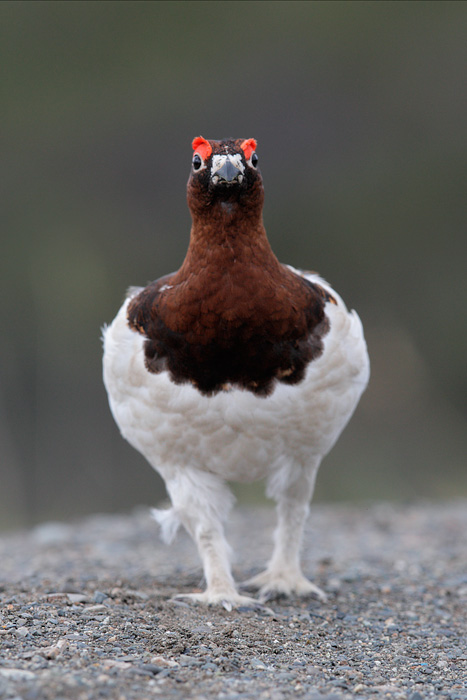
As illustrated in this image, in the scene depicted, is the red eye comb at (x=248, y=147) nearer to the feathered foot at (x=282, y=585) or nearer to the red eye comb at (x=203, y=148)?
the red eye comb at (x=203, y=148)

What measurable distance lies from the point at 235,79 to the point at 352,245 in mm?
2350

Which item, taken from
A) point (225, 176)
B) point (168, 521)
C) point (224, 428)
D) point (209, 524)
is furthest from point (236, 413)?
point (225, 176)

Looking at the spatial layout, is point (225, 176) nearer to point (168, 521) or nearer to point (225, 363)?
point (225, 363)

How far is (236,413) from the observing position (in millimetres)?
3926

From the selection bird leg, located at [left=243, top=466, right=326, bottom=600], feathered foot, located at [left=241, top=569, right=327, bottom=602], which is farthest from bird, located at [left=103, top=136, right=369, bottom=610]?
feathered foot, located at [left=241, top=569, right=327, bottom=602]

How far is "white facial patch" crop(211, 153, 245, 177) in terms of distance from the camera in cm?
376

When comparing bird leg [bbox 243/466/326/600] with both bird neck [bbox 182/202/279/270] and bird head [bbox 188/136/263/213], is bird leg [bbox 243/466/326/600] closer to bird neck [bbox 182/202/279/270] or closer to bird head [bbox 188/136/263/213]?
bird neck [bbox 182/202/279/270]

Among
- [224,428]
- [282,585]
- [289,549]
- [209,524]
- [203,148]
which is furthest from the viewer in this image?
[289,549]

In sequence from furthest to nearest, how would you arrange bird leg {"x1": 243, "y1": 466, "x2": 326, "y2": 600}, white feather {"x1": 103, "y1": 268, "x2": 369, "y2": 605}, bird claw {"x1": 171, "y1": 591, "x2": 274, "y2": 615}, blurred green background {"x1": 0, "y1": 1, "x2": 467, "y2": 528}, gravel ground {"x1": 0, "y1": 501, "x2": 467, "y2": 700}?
blurred green background {"x1": 0, "y1": 1, "x2": 467, "y2": 528}, bird leg {"x1": 243, "y1": 466, "x2": 326, "y2": 600}, bird claw {"x1": 171, "y1": 591, "x2": 274, "y2": 615}, white feather {"x1": 103, "y1": 268, "x2": 369, "y2": 605}, gravel ground {"x1": 0, "y1": 501, "x2": 467, "y2": 700}

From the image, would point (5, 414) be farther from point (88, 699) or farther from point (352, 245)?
point (88, 699)

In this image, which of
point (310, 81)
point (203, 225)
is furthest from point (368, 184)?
point (203, 225)

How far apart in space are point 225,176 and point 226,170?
0.03 meters

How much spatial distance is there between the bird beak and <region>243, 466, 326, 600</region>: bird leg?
1.53 m

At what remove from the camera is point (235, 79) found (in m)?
10.6
